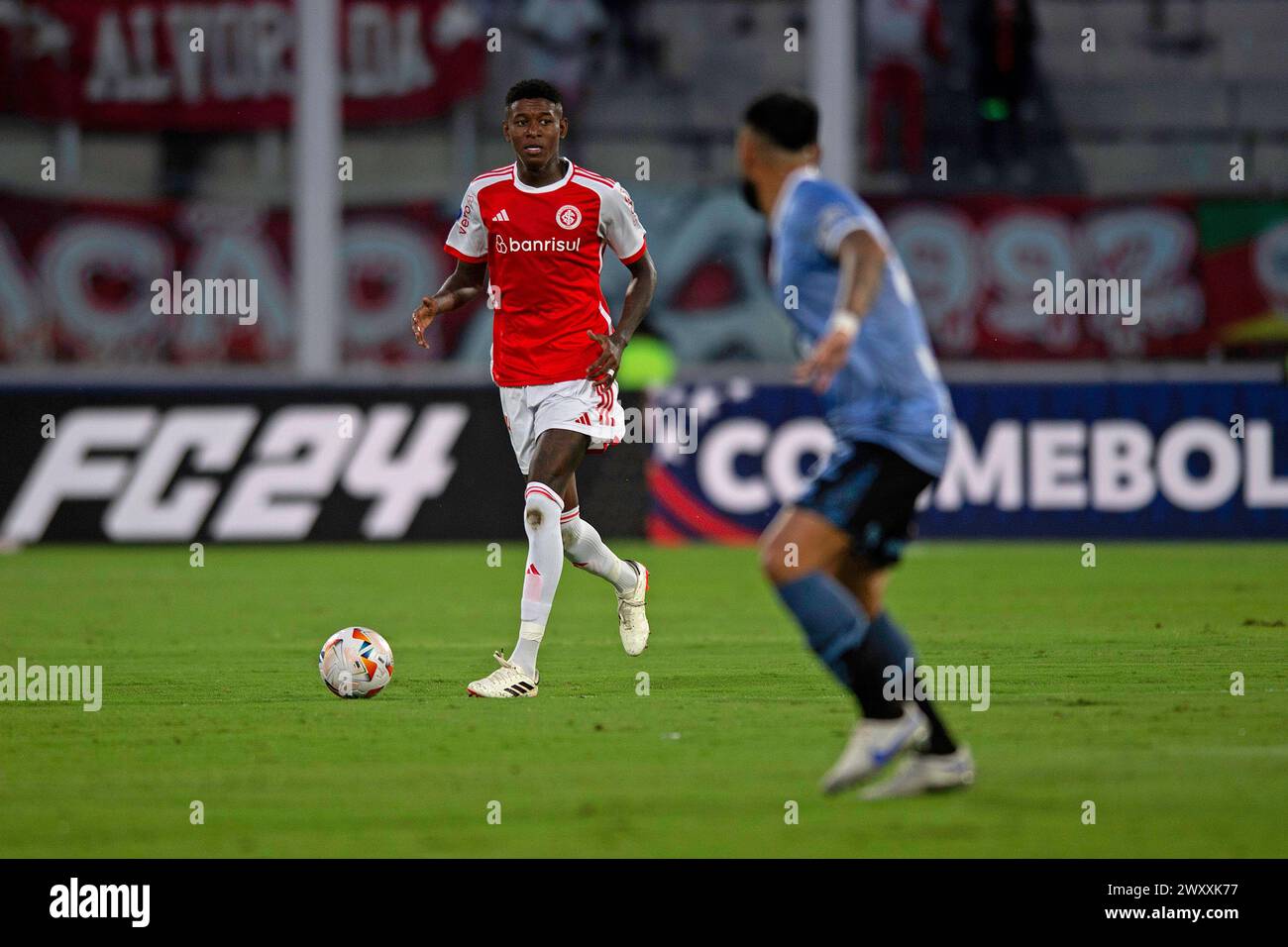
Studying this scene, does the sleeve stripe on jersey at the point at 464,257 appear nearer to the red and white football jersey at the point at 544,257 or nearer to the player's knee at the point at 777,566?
the red and white football jersey at the point at 544,257

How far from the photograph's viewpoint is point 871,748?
19.3 feet

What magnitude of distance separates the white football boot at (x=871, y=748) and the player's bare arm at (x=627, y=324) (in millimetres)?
3026

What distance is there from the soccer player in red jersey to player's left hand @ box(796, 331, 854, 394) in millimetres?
3018

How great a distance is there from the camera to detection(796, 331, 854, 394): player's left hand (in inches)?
220

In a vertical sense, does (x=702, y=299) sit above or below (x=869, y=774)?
above

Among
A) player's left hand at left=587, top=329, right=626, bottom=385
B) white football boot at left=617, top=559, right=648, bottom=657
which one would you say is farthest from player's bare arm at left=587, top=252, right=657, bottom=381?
white football boot at left=617, top=559, right=648, bottom=657

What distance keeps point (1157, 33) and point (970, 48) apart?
2927mm

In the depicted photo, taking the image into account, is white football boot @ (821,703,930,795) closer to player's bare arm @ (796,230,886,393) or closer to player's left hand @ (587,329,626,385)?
player's bare arm @ (796,230,886,393)

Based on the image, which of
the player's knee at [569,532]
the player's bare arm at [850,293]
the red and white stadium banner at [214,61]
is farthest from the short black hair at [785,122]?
the red and white stadium banner at [214,61]

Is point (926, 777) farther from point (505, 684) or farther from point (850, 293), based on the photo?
point (505, 684)

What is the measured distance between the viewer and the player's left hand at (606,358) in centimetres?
864

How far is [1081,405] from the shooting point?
55.9 feet
